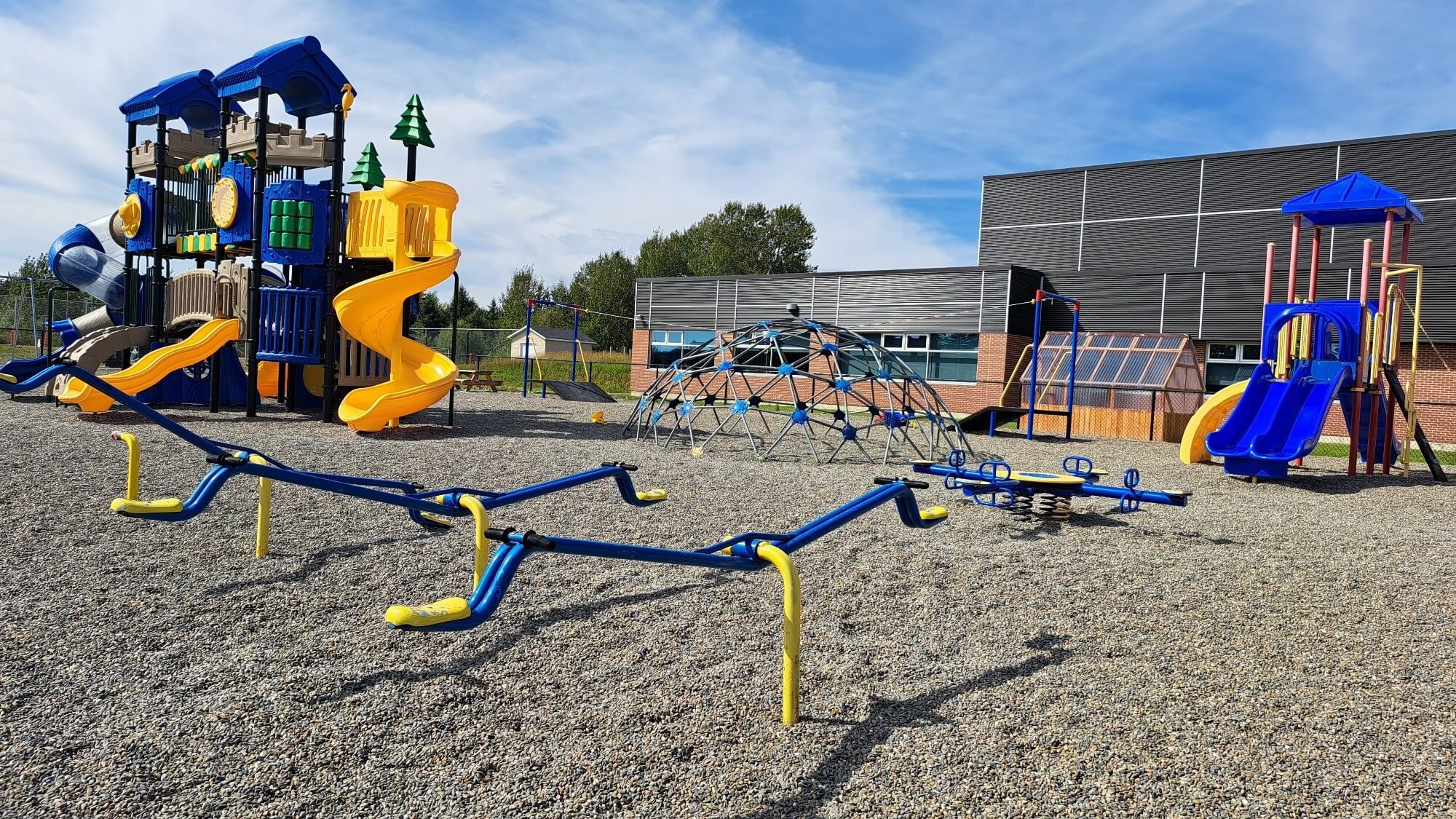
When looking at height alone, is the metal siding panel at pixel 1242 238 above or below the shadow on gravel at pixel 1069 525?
above

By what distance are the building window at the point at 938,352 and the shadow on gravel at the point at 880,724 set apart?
22482 mm

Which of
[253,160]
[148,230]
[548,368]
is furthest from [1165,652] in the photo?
[548,368]

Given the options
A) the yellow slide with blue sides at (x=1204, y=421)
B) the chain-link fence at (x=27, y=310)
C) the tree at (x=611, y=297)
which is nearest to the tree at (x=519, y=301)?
the tree at (x=611, y=297)

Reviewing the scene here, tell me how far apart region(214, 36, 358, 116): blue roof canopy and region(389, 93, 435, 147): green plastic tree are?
1.22 meters

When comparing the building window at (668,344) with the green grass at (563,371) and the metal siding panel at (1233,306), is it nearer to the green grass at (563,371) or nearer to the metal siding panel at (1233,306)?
the green grass at (563,371)

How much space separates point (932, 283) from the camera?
27922mm

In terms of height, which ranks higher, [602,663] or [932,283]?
[932,283]

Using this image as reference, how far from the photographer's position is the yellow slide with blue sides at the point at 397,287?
40.2 feet

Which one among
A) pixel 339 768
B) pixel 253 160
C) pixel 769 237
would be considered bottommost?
pixel 339 768

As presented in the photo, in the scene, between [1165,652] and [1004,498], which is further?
[1004,498]

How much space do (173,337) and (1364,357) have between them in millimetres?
18316

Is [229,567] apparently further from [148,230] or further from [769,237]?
[769,237]

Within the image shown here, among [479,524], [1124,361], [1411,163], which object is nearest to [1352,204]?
[1124,361]

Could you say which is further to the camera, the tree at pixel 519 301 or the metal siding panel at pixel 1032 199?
the tree at pixel 519 301
